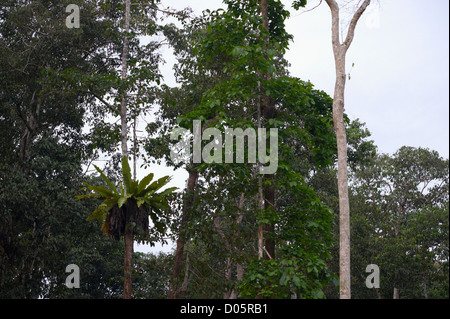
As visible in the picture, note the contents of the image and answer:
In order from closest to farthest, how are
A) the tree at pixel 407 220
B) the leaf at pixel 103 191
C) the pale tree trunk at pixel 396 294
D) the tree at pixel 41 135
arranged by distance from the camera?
the leaf at pixel 103 191 < the tree at pixel 41 135 < the tree at pixel 407 220 < the pale tree trunk at pixel 396 294

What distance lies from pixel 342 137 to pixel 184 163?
761cm

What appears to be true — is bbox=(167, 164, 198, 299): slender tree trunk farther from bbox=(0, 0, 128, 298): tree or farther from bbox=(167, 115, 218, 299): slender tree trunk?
bbox=(0, 0, 128, 298): tree

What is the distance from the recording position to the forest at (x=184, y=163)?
1000 centimetres

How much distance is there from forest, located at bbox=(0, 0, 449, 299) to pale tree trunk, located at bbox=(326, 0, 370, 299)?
5cm

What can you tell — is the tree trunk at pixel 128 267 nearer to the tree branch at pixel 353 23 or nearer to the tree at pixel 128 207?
the tree at pixel 128 207

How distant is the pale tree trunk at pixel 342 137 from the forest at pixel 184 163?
→ 53mm

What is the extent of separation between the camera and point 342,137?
9.73 meters

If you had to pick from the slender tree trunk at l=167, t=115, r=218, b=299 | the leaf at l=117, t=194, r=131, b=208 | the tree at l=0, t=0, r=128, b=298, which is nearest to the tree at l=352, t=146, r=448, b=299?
the slender tree trunk at l=167, t=115, r=218, b=299

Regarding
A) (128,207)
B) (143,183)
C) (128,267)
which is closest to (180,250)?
(128,267)

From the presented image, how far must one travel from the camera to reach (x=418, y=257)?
733 inches

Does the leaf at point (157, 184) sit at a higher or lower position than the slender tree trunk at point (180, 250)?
higher

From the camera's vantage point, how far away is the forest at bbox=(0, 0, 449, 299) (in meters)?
10.0

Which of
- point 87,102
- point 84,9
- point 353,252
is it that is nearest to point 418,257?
point 353,252

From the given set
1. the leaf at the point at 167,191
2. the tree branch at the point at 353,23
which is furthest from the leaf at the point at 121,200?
the tree branch at the point at 353,23
